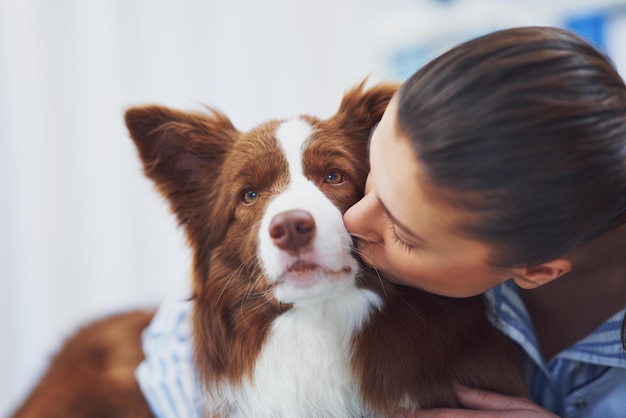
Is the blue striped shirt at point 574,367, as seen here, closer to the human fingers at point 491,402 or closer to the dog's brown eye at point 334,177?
the human fingers at point 491,402

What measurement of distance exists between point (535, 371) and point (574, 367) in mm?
96

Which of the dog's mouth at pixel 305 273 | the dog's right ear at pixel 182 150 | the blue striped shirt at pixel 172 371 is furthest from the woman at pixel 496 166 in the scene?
the blue striped shirt at pixel 172 371

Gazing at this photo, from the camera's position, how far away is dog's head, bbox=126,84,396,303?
1.28 metres

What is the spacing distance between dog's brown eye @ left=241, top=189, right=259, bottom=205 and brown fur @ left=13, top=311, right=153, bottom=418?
0.72 m

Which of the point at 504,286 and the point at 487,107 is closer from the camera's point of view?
the point at 487,107

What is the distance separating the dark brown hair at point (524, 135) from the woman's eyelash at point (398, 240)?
14cm

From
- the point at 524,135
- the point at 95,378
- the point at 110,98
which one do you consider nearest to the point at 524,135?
the point at 524,135

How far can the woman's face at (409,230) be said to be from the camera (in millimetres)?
1173

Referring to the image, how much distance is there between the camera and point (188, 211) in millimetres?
1619

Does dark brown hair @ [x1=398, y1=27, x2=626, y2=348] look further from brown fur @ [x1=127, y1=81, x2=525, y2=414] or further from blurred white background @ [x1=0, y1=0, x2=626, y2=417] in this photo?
blurred white background @ [x1=0, y1=0, x2=626, y2=417]

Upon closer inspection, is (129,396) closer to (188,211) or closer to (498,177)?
(188,211)

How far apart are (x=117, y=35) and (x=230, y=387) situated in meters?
2.04

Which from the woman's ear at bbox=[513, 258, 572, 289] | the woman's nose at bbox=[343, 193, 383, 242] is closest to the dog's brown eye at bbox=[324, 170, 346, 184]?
the woman's nose at bbox=[343, 193, 383, 242]

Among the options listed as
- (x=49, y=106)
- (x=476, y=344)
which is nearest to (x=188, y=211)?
(x=476, y=344)
